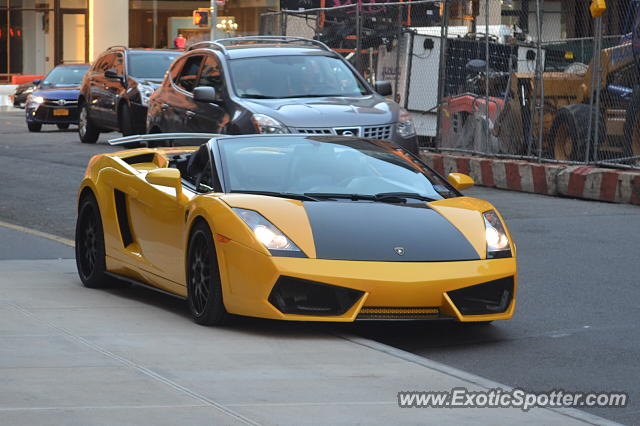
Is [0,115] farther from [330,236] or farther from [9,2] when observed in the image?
[330,236]

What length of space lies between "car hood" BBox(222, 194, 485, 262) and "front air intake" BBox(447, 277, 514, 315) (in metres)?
0.18

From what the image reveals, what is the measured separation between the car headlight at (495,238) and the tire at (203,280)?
59.1 inches

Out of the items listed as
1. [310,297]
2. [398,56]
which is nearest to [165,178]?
[310,297]

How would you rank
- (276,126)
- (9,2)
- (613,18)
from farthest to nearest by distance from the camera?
1. (9,2)
2. (613,18)
3. (276,126)

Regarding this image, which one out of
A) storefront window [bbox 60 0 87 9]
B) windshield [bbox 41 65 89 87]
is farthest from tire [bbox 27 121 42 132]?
storefront window [bbox 60 0 87 9]

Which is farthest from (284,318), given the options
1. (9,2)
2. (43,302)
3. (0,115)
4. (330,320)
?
(9,2)

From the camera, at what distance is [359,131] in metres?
14.2

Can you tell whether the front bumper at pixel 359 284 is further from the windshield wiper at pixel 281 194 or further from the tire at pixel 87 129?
the tire at pixel 87 129

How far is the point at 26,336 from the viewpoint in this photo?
23.1 ft

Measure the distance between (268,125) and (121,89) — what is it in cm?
960

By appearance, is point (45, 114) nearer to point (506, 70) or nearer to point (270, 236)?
point (506, 70)

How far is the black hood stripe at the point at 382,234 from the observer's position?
24.0 feet

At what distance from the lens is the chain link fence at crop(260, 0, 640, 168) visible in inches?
644

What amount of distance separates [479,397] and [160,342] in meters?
1.91
